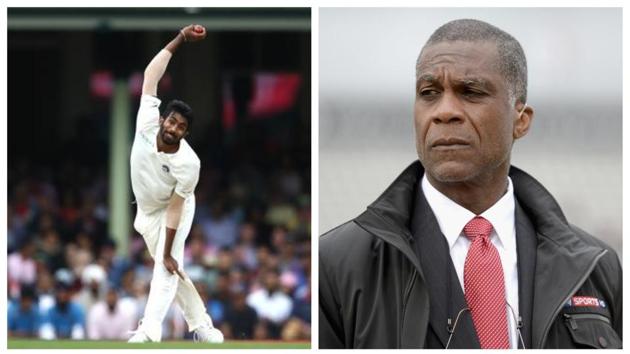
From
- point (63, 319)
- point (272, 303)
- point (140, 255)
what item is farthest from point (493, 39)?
point (140, 255)

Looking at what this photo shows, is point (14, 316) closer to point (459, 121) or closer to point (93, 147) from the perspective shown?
point (93, 147)

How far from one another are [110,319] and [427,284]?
6.04 m

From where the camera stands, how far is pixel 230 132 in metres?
15.6

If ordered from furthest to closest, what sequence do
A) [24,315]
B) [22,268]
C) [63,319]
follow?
[22,268] < [24,315] < [63,319]

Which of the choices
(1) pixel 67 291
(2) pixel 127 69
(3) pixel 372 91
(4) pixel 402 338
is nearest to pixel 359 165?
(3) pixel 372 91

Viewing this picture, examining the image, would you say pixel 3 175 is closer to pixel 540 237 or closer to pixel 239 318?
pixel 540 237

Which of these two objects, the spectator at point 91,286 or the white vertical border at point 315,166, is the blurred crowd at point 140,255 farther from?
the white vertical border at point 315,166

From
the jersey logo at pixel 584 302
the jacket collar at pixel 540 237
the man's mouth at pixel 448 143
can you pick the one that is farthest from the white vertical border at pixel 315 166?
the jersey logo at pixel 584 302

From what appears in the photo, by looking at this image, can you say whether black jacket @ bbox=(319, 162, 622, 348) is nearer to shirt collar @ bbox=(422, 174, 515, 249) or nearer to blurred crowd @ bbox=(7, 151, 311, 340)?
shirt collar @ bbox=(422, 174, 515, 249)

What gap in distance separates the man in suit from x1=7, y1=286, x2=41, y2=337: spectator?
23.1ft

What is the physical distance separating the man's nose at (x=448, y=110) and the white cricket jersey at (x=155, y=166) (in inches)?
41.1

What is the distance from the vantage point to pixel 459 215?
4875 millimetres

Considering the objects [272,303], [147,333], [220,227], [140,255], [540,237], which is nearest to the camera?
[540,237]

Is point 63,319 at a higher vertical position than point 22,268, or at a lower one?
lower
